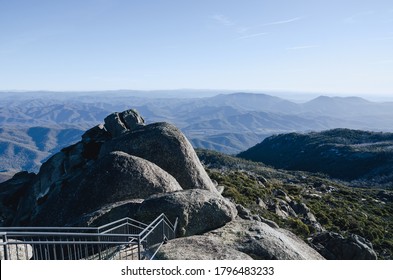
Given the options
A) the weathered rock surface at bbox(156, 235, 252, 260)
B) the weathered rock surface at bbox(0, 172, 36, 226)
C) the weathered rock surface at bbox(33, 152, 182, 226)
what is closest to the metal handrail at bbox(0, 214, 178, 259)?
the weathered rock surface at bbox(156, 235, 252, 260)

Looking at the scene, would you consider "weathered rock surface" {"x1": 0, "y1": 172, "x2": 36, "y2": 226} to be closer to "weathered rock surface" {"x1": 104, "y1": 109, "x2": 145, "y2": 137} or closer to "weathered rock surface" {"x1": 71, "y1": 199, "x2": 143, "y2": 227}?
"weathered rock surface" {"x1": 104, "y1": 109, "x2": 145, "y2": 137}

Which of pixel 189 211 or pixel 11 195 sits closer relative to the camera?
pixel 189 211

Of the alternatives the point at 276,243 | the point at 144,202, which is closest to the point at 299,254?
the point at 276,243

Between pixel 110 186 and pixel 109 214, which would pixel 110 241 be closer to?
pixel 109 214

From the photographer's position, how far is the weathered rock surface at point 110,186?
66.0ft

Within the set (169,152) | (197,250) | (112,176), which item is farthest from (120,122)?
(197,250)

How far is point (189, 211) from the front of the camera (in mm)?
16922

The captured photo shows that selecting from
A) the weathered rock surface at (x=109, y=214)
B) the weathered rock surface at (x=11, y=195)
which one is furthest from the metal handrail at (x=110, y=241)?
the weathered rock surface at (x=11, y=195)

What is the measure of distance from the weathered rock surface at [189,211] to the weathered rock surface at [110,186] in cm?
301

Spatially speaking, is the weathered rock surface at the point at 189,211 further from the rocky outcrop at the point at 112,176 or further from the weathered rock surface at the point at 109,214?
the rocky outcrop at the point at 112,176

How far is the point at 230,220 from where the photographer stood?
17969 millimetres

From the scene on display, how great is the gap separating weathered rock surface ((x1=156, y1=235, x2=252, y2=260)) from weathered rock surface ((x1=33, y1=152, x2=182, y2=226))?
620 centimetres

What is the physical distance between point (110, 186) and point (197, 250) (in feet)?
28.4
